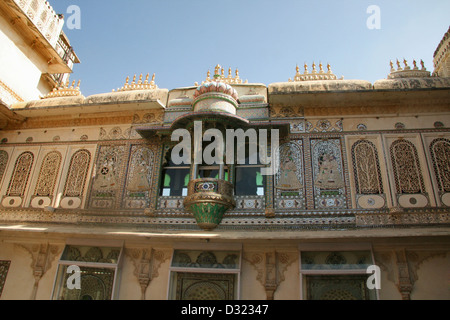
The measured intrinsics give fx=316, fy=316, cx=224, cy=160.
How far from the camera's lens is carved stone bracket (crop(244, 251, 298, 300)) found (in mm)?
7062

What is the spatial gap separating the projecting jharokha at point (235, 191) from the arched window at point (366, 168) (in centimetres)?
3

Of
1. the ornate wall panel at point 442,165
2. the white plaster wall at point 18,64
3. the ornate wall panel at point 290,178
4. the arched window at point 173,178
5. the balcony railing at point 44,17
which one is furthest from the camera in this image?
the balcony railing at point 44,17

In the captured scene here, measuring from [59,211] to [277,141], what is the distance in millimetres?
6352

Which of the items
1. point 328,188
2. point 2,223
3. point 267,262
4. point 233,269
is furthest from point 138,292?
point 328,188

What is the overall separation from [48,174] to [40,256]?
2.49 metres

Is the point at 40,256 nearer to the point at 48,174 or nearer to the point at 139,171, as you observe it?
the point at 48,174

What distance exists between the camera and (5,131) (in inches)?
410

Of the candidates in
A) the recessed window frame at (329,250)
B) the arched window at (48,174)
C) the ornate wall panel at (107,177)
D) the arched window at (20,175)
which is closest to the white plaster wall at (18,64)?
the arched window at (20,175)

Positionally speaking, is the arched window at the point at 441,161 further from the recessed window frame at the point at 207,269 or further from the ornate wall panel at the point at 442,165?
the recessed window frame at the point at 207,269

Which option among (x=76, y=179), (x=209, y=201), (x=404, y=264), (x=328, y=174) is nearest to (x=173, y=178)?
(x=209, y=201)

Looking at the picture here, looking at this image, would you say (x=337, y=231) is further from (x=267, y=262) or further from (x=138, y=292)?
(x=138, y=292)

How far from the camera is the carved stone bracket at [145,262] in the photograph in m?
7.52

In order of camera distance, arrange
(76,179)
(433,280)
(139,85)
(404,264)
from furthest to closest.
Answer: (139,85) → (76,179) → (404,264) → (433,280)

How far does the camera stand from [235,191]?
8.34m
